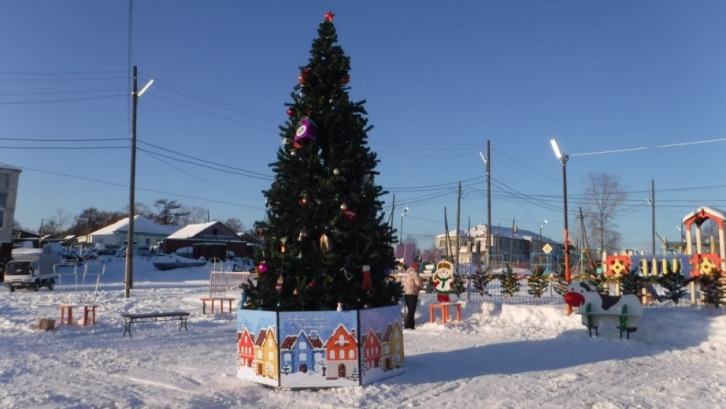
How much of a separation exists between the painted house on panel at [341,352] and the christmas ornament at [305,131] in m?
2.72

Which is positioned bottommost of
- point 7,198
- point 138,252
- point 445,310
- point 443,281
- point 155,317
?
point 155,317

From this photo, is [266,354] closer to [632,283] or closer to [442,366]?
[442,366]

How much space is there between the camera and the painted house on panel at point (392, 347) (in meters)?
8.97

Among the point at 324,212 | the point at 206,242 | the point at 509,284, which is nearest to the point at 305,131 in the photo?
the point at 324,212

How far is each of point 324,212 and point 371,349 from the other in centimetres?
206

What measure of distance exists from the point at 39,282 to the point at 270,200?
98.2 ft

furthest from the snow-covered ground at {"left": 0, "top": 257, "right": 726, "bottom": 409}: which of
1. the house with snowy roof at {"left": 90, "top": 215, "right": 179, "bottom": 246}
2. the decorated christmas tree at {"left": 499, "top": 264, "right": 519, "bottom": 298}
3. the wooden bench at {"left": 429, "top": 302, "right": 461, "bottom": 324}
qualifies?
the house with snowy roof at {"left": 90, "top": 215, "right": 179, "bottom": 246}

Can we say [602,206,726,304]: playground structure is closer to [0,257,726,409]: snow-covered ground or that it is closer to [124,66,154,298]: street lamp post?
[0,257,726,409]: snow-covered ground

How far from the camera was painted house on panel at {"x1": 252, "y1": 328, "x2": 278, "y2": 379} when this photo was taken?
8.46m

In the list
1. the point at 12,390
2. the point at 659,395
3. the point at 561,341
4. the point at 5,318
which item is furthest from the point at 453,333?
the point at 5,318

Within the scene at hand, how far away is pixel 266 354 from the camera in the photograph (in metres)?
8.55

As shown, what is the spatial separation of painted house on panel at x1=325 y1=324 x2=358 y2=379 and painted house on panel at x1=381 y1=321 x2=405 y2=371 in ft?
2.14

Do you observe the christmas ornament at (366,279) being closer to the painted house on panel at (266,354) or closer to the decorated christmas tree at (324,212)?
the decorated christmas tree at (324,212)

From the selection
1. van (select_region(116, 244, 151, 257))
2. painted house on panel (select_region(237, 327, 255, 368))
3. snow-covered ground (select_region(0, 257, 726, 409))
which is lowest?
snow-covered ground (select_region(0, 257, 726, 409))
